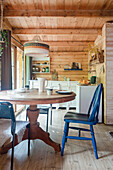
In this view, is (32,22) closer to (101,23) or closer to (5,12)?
(5,12)

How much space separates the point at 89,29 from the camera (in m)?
4.02

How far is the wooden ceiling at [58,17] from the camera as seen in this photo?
3004 mm

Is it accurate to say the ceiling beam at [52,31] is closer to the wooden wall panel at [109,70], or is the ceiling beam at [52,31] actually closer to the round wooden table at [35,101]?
the wooden wall panel at [109,70]

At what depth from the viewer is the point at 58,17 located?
3.18m

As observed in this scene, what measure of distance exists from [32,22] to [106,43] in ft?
6.36

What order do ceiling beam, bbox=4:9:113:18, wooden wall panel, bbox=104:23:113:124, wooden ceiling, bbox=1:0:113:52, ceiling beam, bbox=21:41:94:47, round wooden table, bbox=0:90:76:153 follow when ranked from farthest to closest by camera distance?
ceiling beam, bbox=21:41:94:47
wooden wall panel, bbox=104:23:113:124
ceiling beam, bbox=4:9:113:18
wooden ceiling, bbox=1:0:113:52
round wooden table, bbox=0:90:76:153

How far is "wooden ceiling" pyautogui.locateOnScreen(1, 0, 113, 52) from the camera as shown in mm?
3004

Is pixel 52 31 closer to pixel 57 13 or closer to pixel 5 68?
pixel 57 13

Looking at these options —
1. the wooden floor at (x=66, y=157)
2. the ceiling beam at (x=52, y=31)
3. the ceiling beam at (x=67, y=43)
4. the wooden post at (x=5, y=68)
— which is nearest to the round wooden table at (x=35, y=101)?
the wooden floor at (x=66, y=157)

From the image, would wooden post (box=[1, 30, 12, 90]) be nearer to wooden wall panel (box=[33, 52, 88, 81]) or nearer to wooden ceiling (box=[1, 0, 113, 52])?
wooden ceiling (box=[1, 0, 113, 52])

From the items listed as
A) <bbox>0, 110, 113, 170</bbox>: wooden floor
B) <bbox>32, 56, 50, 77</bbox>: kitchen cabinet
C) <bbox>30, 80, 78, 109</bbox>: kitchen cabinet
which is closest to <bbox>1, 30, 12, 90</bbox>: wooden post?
<bbox>0, 110, 113, 170</bbox>: wooden floor

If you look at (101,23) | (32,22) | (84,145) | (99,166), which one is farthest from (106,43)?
(99,166)

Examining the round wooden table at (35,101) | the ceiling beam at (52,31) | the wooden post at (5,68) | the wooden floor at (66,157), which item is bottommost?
the wooden floor at (66,157)

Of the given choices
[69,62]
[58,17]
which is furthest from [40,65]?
[58,17]
